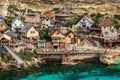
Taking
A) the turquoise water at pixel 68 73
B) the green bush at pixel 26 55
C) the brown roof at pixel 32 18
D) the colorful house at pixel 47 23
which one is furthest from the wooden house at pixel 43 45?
the brown roof at pixel 32 18

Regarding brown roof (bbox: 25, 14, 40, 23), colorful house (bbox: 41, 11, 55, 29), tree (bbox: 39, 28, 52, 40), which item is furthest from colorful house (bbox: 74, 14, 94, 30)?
tree (bbox: 39, 28, 52, 40)

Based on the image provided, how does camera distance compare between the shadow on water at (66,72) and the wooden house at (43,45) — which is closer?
the shadow on water at (66,72)

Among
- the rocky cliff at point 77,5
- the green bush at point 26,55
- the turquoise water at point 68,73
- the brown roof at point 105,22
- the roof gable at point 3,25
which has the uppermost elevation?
the rocky cliff at point 77,5

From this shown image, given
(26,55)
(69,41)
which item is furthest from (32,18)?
(26,55)

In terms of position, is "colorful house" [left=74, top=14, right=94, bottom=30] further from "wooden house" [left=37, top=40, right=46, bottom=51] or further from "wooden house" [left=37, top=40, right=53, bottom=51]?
"wooden house" [left=37, top=40, right=46, bottom=51]

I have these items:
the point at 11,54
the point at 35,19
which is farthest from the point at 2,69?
the point at 35,19

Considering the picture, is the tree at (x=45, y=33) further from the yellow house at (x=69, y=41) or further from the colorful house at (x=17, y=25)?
the yellow house at (x=69, y=41)

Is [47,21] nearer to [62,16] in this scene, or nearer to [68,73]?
[62,16]
